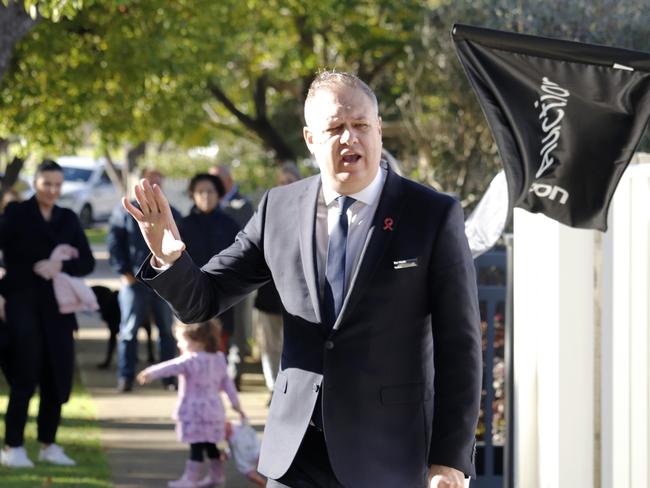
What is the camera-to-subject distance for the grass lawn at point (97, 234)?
41.1 meters

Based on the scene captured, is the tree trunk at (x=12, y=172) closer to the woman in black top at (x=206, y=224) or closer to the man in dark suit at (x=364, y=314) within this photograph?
the woman in black top at (x=206, y=224)

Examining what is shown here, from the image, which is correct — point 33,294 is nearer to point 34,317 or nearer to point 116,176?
point 34,317

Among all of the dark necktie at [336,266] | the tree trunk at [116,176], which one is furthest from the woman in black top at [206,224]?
the tree trunk at [116,176]

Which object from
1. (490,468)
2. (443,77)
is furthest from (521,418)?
(443,77)

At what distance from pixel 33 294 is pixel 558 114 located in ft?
17.2

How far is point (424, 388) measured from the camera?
4207mm

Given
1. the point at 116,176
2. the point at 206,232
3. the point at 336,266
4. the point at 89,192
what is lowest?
the point at 336,266

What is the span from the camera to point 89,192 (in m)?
45.0

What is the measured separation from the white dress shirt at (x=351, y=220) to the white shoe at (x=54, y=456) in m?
5.70

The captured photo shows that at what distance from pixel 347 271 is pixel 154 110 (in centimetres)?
1434

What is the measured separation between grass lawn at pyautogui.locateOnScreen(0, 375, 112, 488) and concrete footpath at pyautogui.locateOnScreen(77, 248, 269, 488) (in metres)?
0.09

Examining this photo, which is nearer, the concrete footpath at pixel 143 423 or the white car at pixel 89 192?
the concrete footpath at pixel 143 423

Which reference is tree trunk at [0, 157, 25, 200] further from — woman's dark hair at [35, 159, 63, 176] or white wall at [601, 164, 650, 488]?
white wall at [601, 164, 650, 488]

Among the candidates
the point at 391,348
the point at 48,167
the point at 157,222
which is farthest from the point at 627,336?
the point at 48,167
